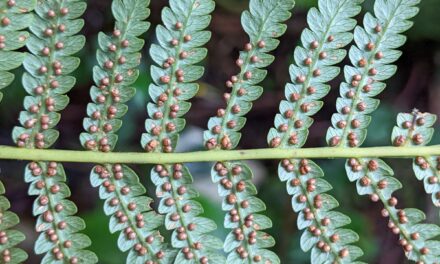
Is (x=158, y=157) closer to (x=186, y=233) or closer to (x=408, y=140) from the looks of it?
(x=186, y=233)

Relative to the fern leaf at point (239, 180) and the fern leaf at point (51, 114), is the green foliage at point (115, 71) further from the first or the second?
the fern leaf at point (239, 180)

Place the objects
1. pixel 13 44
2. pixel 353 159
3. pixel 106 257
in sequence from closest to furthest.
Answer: pixel 13 44, pixel 353 159, pixel 106 257

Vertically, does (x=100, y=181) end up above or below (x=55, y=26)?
below

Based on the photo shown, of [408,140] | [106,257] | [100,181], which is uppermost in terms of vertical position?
[408,140]

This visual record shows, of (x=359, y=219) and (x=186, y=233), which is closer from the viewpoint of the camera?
(x=186, y=233)

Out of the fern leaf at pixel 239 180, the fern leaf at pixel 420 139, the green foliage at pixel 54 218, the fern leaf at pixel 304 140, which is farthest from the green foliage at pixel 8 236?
the fern leaf at pixel 420 139

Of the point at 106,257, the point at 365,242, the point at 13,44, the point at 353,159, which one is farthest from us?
the point at 365,242

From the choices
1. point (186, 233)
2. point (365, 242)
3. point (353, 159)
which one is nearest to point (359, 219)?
point (365, 242)

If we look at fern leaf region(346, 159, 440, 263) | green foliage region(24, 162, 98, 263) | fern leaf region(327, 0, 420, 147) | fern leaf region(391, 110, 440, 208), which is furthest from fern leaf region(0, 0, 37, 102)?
fern leaf region(391, 110, 440, 208)

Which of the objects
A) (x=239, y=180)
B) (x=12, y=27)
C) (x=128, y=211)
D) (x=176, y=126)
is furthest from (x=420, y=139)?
(x=12, y=27)
